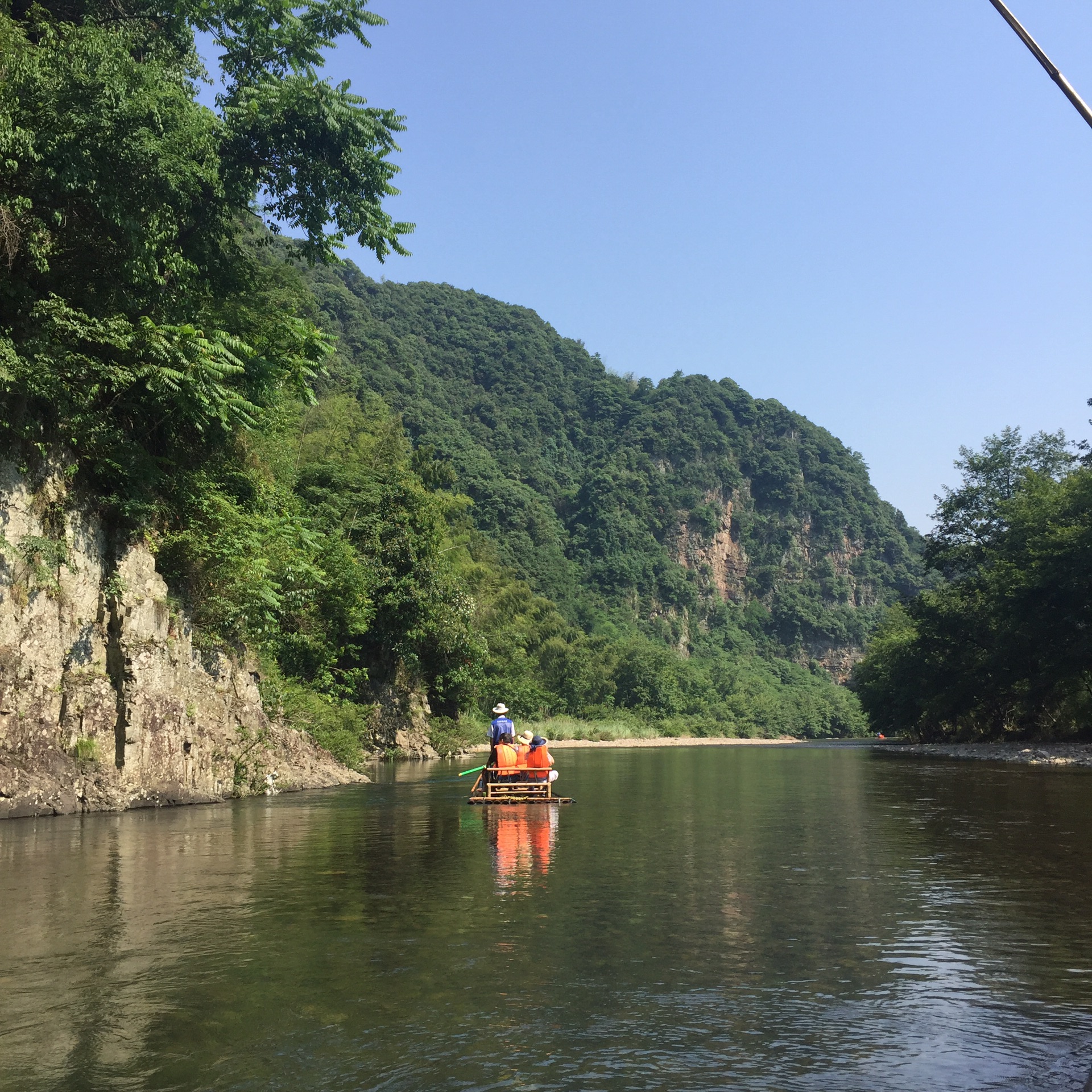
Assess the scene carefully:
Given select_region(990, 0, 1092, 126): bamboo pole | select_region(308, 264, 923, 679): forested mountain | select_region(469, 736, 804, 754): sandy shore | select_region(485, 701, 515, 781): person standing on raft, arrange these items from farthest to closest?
1. select_region(308, 264, 923, 679): forested mountain
2. select_region(469, 736, 804, 754): sandy shore
3. select_region(485, 701, 515, 781): person standing on raft
4. select_region(990, 0, 1092, 126): bamboo pole

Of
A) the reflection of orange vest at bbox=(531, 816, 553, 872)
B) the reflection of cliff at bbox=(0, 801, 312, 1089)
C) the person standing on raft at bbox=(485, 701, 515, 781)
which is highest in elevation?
the person standing on raft at bbox=(485, 701, 515, 781)

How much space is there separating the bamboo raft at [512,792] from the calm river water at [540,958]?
374 cm

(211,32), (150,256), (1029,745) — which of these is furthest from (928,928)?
(1029,745)

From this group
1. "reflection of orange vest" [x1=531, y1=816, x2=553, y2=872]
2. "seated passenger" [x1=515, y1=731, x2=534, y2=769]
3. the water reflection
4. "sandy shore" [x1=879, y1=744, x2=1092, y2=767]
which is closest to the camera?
the water reflection

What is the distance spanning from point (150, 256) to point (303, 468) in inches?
1047

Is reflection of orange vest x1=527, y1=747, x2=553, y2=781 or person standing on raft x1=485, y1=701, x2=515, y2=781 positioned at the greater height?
person standing on raft x1=485, y1=701, x2=515, y2=781

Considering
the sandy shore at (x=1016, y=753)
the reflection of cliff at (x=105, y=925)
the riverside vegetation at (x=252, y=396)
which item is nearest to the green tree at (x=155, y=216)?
the riverside vegetation at (x=252, y=396)

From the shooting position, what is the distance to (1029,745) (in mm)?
50719

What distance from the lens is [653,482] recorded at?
559 ft

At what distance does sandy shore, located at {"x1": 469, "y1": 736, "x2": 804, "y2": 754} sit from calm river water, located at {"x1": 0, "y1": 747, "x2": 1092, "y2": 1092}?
A: 49.0m

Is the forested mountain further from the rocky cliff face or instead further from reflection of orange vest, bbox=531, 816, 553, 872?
reflection of orange vest, bbox=531, 816, 553, 872

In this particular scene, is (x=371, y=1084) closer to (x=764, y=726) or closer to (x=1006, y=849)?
(x=1006, y=849)

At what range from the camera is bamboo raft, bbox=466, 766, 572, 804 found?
22203 mm

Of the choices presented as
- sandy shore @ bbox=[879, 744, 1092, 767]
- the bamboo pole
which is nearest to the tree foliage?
sandy shore @ bbox=[879, 744, 1092, 767]
